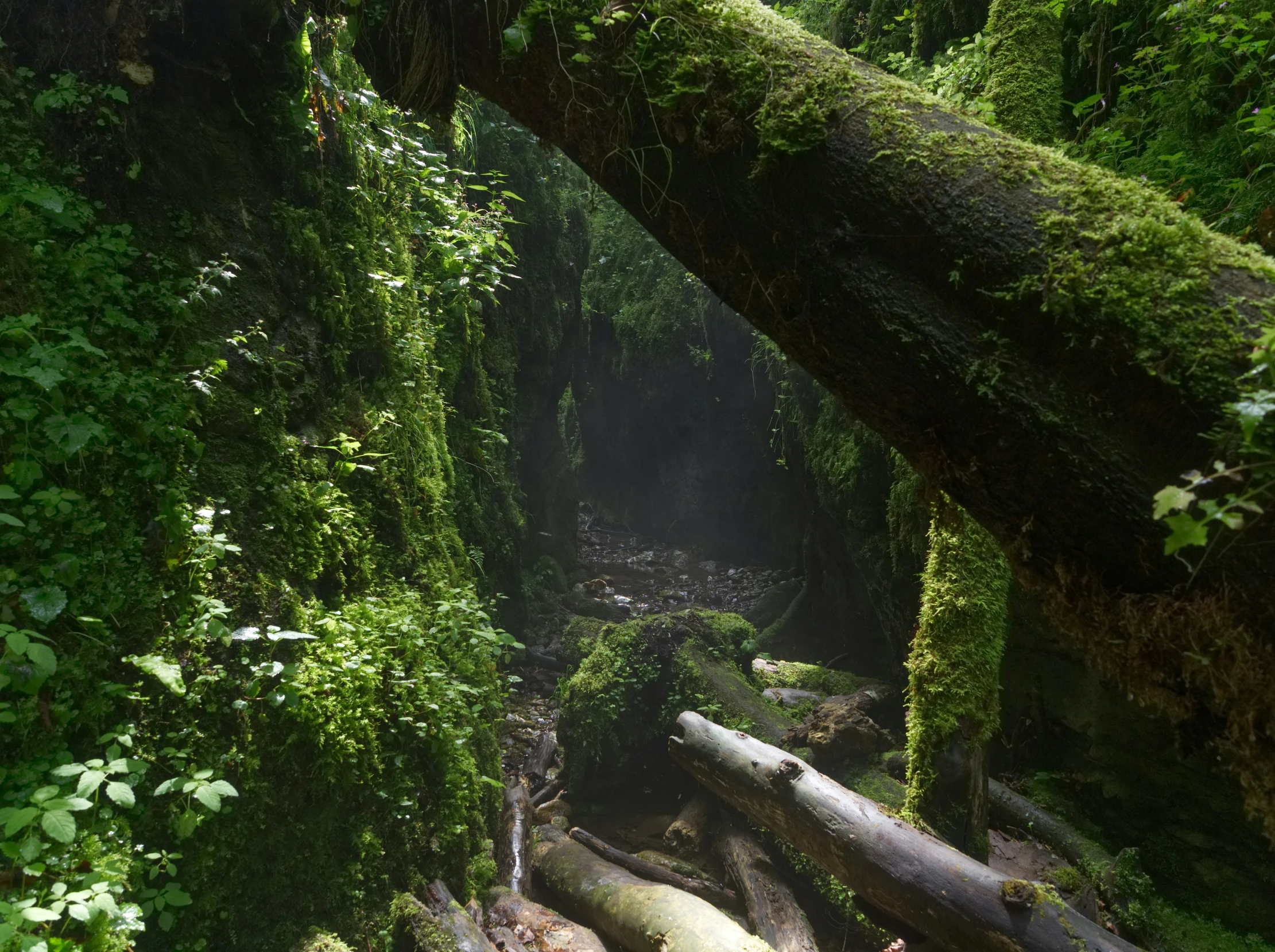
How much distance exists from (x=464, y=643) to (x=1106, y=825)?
484 cm

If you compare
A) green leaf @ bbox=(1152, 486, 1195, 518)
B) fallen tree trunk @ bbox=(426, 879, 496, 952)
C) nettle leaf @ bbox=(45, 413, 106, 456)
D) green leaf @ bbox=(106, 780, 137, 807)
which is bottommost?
fallen tree trunk @ bbox=(426, 879, 496, 952)

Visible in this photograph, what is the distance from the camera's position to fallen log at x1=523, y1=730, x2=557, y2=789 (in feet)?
22.8

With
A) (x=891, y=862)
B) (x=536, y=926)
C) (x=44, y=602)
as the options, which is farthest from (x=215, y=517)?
(x=891, y=862)

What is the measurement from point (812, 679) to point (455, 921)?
5585 mm

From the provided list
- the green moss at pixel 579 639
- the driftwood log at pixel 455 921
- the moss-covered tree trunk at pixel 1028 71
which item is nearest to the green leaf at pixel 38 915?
the driftwood log at pixel 455 921

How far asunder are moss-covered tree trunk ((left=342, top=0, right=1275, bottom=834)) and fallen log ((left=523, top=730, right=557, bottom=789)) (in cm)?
597

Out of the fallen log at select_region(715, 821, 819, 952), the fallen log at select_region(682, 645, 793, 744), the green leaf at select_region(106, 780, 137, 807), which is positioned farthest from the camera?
the fallen log at select_region(682, 645, 793, 744)

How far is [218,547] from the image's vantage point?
3035 mm

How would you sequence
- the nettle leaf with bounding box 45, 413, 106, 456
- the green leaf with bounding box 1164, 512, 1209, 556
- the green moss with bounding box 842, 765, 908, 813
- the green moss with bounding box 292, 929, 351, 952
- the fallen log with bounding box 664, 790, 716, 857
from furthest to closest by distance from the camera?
the fallen log with bounding box 664, 790, 716, 857, the green moss with bounding box 842, 765, 908, 813, the green moss with bounding box 292, 929, 351, 952, the nettle leaf with bounding box 45, 413, 106, 456, the green leaf with bounding box 1164, 512, 1209, 556

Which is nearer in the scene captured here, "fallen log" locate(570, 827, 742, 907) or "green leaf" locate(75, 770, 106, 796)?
"green leaf" locate(75, 770, 106, 796)

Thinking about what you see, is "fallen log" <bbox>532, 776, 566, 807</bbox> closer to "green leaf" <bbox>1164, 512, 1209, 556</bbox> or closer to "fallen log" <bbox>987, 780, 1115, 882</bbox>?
"fallen log" <bbox>987, 780, 1115, 882</bbox>

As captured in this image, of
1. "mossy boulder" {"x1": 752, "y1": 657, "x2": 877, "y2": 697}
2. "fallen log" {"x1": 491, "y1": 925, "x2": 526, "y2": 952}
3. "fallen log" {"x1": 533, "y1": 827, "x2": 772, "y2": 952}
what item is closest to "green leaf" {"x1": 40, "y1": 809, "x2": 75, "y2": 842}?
"fallen log" {"x1": 491, "y1": 925, "x2": 526, "y2": 952}

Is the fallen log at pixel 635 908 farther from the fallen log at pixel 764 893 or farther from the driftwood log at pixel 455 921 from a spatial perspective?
the driftwood log at pixel 455 921

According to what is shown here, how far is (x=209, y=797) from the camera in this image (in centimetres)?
237
